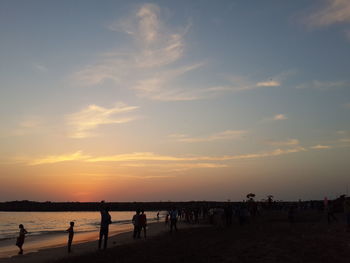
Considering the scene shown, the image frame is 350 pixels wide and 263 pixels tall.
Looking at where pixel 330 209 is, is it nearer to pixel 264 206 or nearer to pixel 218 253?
pixel 218 253

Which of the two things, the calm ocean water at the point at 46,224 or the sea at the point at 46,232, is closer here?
the sea at the point at 46,232

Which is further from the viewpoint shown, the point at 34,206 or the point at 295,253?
the point at 34,206

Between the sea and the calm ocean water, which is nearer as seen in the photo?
the sea

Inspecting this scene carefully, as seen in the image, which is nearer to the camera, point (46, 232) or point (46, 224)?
point (46, 232)

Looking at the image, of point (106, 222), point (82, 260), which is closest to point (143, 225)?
point (106, 222)

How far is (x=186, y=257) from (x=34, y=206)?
155m

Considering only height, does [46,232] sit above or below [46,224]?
below

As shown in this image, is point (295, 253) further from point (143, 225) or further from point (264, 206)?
point (264, 206)

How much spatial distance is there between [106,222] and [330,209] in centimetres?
2123

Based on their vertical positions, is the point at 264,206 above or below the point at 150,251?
above

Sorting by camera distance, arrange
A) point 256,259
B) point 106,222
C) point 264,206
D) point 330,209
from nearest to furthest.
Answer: point 256,259, point 106,222, point 330,209, point 264,206

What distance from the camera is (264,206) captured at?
70.4m

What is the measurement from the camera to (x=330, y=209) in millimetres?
31781

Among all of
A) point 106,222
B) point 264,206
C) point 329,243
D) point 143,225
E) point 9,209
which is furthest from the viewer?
point 9,209
